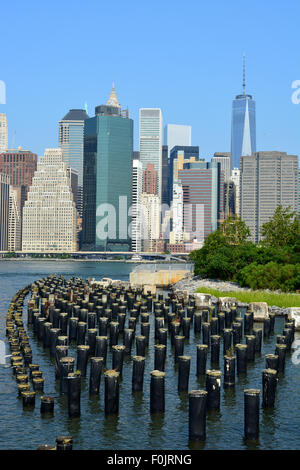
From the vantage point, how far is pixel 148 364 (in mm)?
38938

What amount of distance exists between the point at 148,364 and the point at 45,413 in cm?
1247

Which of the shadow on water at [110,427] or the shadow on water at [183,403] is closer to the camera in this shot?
the shadow on water at [110,427]

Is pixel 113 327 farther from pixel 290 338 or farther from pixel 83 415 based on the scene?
pixel 83 415

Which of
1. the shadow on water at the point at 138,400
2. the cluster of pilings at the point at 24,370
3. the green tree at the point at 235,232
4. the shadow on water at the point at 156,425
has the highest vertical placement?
the green tree at the point at 235,232

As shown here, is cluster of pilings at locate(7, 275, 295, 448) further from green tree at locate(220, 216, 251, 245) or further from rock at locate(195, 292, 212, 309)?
green tree at locate(220, 216, 251, 245)

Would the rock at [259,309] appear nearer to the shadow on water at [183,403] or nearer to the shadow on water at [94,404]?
the shadow on water at [183,403]

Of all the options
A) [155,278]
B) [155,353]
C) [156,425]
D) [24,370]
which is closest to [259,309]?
[155,353]

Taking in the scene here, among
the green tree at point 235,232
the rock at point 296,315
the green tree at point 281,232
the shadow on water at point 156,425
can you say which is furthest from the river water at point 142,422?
the green tree at point 235,232

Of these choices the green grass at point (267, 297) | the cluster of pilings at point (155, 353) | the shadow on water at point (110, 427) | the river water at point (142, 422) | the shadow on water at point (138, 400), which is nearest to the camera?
the river water at point (142, 422)

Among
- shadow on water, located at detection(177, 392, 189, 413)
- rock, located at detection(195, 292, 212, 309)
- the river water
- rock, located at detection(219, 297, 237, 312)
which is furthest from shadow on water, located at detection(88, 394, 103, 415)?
rock, located at detection(195, 292, 212, 309)

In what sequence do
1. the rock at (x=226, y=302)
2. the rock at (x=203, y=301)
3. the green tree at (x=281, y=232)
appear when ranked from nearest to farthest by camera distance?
the rock at (x=226, y=302), the rock at (x=203, y=301), the green tree at (x=281, y=232)
